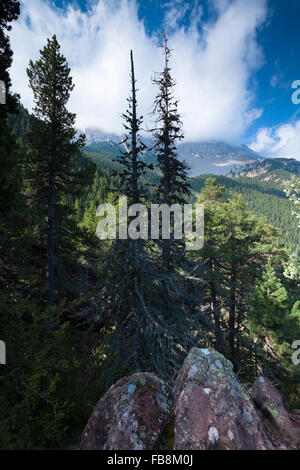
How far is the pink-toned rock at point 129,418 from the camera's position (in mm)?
3713

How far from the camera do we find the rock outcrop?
11.5 feet

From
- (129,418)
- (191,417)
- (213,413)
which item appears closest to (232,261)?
(213,413)

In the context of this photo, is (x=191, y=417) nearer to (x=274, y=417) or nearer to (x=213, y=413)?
(x=213, y=413)

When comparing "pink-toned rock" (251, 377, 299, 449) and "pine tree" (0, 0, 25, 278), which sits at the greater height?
"pine tree" (0, 0, 25, 278)

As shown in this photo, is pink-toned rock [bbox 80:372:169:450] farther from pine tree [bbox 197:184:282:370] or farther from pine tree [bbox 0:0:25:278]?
pine tree [bbox 197:184:282:370]

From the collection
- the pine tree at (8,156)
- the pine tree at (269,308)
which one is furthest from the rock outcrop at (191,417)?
the pine tree at (269,308)

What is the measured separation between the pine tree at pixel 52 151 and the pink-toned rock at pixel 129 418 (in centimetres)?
864

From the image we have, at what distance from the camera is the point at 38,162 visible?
39.3 ft

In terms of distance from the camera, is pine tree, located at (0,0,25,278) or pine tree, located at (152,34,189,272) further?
pine tree, located at (152,34,189,272)

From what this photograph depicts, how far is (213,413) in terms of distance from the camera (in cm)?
367

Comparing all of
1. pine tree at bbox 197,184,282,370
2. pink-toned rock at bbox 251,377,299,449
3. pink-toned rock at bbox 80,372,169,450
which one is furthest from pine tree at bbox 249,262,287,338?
pink-toned rock at bbox 80,372,169,450

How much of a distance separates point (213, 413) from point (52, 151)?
13.6m

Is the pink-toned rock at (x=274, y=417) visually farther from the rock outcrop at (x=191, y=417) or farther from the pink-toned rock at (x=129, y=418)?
the pink-toned rock at (x=129, y=418)
